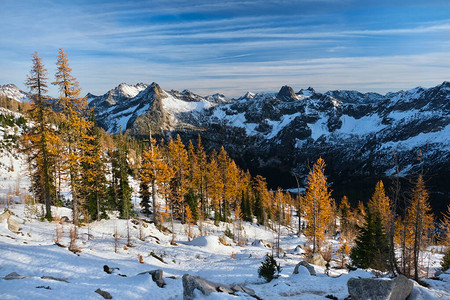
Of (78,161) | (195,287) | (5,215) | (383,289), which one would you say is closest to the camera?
(383,289)

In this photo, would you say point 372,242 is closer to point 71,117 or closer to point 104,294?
point 104,294

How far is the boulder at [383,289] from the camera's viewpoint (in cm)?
958

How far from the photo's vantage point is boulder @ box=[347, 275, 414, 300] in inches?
377

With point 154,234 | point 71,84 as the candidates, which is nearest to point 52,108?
point 71,84

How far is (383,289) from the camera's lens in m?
9.66

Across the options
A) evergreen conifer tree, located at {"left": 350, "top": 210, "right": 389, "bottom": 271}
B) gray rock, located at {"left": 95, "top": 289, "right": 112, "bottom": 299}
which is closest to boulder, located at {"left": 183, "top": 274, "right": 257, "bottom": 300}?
gray rock, located at {"left": 95, "top": 289, "right": 112, "bottom": 299}

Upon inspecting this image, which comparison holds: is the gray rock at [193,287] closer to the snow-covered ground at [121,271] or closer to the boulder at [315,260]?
the snow-covered ground at [121,271]

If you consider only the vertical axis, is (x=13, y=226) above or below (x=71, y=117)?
below

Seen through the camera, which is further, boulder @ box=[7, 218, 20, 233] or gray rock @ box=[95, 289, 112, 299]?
boulder @ box=[7, 218, 20, 233]

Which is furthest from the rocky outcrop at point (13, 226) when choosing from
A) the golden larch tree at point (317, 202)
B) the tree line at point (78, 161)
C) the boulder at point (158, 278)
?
the golden larch tree at point (317, 202)

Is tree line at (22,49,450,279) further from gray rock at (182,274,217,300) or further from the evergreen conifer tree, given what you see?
gray rock at (182,274,217,300)

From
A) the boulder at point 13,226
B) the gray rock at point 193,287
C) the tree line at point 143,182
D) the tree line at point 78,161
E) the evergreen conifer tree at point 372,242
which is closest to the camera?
the gray rock at point 193,287

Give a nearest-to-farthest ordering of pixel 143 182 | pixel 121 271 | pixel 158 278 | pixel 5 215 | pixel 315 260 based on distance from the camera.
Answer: pixel 158 278, pixel 121 271, pixel 315 260, pixel 5 215, pixel 143 182

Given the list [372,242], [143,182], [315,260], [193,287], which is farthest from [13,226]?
[372,242]
